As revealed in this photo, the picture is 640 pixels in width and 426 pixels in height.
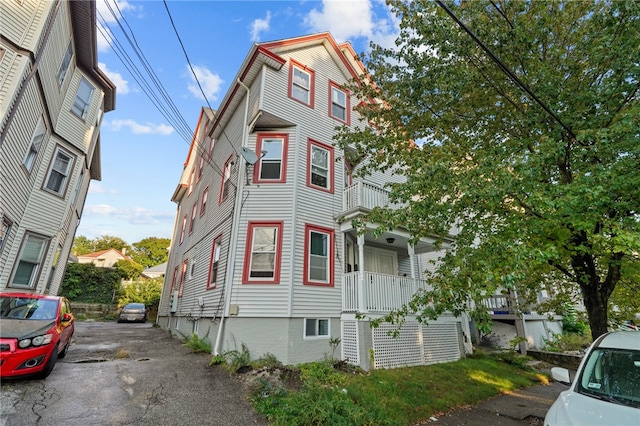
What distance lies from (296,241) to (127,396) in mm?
5487

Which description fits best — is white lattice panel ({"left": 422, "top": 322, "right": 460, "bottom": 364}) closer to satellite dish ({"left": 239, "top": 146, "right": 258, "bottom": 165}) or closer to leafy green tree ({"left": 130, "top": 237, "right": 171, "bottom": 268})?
satellite dish ({"left": 239, "top": 146, "right": 258, "bottom": 165})

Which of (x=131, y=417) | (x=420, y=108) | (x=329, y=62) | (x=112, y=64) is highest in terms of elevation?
(x=329, y=62)

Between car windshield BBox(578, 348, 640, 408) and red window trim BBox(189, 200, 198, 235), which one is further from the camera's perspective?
red window trim BBox(189, 200, 198, 235)

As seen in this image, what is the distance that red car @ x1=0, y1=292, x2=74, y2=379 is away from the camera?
5336 mm

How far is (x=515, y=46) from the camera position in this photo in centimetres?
599

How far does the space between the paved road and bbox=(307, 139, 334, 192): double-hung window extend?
649 cm

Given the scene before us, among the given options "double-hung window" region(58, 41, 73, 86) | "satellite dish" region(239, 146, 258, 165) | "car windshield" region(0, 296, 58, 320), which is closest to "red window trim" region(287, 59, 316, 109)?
"satellite dish" region(239, 146, 258, 165)

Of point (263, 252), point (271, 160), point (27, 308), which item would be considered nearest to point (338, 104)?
point (271, 160)

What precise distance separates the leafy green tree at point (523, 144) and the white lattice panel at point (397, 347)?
11.4ft

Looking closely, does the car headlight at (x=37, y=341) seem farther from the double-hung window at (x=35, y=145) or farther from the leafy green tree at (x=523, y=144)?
the leafy green tree at (x=523, y=144)

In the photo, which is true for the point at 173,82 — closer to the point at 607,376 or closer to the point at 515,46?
the point at 515,46

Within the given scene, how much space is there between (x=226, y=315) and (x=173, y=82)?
691 centimetres

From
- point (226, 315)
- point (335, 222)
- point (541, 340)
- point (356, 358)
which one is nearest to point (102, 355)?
point (226, 315)

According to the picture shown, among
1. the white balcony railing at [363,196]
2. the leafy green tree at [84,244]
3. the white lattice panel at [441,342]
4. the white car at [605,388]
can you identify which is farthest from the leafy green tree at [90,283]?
the leafy green tree at [84,244]
